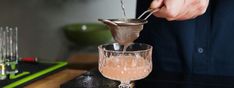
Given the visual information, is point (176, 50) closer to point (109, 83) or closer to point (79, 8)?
point (109, 83)

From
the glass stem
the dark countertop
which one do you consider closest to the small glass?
the dark countertop

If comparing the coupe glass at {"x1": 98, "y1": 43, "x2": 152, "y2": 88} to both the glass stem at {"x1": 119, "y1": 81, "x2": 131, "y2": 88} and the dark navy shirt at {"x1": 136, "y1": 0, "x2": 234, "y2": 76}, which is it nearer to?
the glass stem at {"x1": 119, "y1": 81, "x2": 131, "y2": 88}

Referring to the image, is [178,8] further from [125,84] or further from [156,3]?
[125,84]

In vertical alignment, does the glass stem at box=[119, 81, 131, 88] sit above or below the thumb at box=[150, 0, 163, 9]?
below

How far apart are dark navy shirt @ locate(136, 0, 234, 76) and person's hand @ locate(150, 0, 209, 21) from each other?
6.9 inches

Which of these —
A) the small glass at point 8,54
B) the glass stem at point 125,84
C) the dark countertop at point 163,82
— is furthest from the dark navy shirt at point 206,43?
the small glass at point 8,54

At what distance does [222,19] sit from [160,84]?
326 millimetres

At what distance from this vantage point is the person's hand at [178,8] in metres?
0.78

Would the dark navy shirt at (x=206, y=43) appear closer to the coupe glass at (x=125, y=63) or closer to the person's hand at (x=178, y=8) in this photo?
the person's hand at (x=178, y=8)

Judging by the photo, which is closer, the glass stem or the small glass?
the glass stem

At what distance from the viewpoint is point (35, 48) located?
3045 millimetres

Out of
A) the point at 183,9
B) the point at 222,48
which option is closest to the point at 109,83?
the point at 183,9

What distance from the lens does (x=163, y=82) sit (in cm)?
83

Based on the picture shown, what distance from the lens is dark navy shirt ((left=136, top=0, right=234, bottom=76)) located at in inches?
40.4
